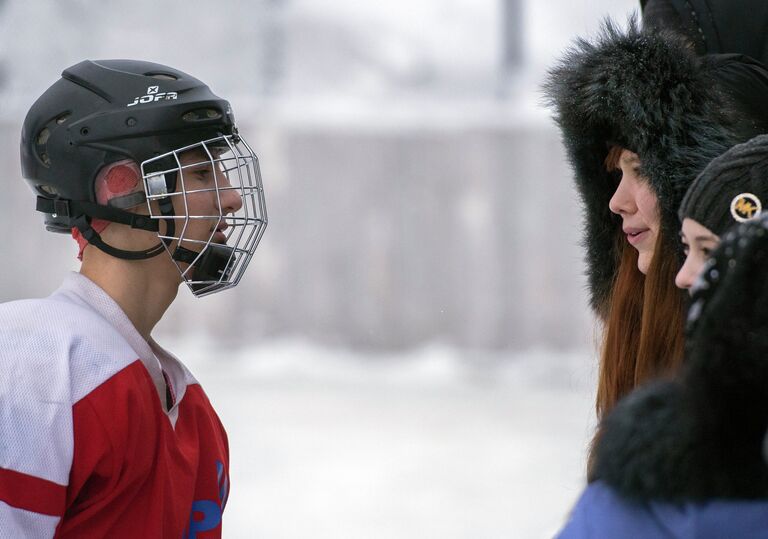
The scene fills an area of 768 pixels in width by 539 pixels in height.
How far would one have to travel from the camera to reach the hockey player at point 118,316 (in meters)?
1.10

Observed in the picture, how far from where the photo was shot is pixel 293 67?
226 inches

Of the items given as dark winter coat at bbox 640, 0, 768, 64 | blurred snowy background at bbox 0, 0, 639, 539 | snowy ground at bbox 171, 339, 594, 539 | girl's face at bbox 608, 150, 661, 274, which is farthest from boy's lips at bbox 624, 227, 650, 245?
blurred snowy background at bbox 0, 0, 639, 539

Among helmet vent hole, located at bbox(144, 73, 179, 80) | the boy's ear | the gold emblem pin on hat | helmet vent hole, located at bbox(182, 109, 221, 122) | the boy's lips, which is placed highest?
helmet vent hole, located at bbox(144, 73, 179, 80)

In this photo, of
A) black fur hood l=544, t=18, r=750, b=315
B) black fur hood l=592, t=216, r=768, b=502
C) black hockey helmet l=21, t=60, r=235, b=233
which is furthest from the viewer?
black fur hood l=544, t=18, r=750, b=315

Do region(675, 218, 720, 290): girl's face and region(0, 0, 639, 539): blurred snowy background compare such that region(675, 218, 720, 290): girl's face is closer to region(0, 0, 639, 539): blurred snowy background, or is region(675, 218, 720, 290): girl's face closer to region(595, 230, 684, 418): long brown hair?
region(595, 230, 684, 418): long brown hair

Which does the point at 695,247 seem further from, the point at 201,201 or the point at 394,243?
the point at 394,243

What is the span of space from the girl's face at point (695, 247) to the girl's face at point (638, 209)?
32cm

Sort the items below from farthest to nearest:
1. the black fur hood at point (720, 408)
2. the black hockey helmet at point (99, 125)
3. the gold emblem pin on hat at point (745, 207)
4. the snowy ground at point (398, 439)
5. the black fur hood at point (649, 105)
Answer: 1. the snowy ground at point (398, 439)
2. the black fur hood at point (649, 105)
3. the black hockey helmet at point (99, 125)
4. the gold emblem pin on hat at point (745, 207)
5. the black fur hood at point (720, 408)

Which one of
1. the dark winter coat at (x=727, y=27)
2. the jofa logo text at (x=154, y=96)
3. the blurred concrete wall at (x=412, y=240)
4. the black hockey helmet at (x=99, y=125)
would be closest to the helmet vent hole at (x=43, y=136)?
the black hockey helmet at (x=99, y=125)

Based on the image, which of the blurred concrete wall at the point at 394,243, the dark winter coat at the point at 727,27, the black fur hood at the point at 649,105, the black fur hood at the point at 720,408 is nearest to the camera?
the black fur hood at the point at 720,408

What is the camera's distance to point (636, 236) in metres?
1.52

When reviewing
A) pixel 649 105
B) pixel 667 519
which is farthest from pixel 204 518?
pixel 649 105

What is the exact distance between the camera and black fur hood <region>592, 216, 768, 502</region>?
29.6 inches

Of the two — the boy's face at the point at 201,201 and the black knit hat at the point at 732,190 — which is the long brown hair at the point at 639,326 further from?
the boy's face at the point at 201,201
